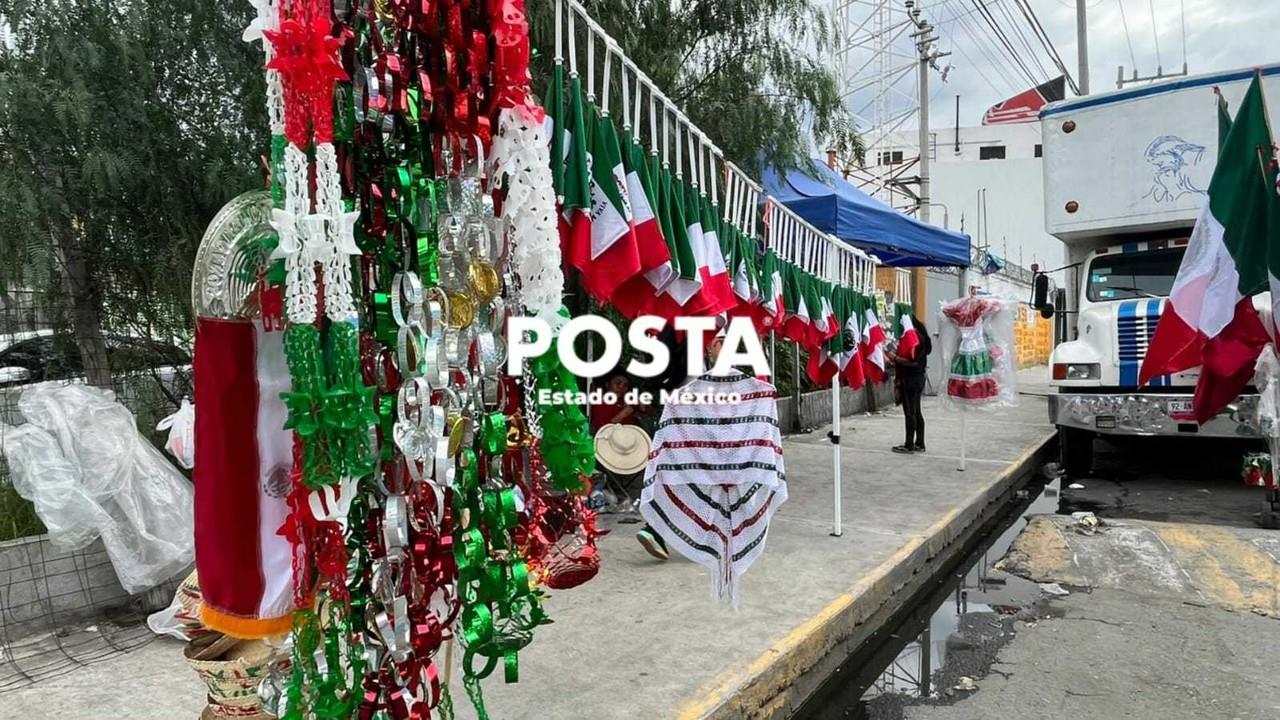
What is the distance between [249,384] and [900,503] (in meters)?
5.76

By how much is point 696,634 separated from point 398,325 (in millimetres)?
2666

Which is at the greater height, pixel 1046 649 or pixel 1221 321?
pixel 1221 321

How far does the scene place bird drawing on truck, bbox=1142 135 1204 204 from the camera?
270 inches

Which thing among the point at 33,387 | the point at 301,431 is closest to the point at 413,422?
the point at 301,431

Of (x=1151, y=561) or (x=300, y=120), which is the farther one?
(x=1151, y=561)

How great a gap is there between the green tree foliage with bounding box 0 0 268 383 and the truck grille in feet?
23.7

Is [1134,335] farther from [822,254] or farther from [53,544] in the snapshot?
[53,544]

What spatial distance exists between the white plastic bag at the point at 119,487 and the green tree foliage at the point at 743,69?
13.8ft

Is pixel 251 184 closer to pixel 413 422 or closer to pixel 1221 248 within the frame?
pixel 413 422

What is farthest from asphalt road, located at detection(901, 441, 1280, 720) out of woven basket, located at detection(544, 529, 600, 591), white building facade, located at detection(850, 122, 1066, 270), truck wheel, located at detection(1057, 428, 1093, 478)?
white building facade, located at detection(850, 122, 1066, 270)

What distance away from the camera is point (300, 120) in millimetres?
1379

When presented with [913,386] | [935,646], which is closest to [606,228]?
[935,646]

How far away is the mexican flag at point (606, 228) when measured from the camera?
2400 mm

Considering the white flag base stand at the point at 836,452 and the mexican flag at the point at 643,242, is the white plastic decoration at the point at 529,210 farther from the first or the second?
the white flag base stand at the point at 836,452
